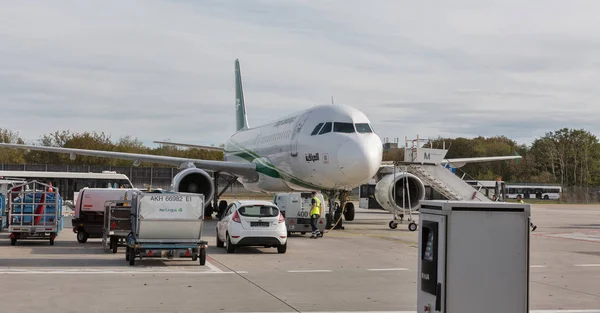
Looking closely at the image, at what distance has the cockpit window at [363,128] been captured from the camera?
27797 millimetres

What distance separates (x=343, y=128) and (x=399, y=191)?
24.4ft

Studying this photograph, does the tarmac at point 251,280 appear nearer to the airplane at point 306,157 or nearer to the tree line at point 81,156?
the airplane at point 306,157

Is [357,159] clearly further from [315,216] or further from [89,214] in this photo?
[89,214]

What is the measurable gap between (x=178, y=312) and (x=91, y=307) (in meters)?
1.31

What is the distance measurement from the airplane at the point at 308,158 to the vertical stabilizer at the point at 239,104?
29.0 feet

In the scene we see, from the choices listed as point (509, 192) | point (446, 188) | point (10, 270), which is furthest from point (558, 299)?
point (509, 192)

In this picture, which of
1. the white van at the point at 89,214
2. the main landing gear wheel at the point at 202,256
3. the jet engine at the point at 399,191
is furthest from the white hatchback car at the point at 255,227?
the jet engine at the point at 399,191

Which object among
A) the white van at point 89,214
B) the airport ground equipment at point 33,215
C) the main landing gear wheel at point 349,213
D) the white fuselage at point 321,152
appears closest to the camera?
the airport ground equipment at point 33,215

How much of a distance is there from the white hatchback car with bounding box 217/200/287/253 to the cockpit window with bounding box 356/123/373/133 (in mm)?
7963

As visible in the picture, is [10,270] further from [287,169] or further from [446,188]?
[446,188]

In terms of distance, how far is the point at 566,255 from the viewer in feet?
68.3

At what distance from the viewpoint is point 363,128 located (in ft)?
91.6

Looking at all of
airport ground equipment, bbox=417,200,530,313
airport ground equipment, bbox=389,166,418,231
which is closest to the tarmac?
airport ground equipment, bbox=417,200,530,313

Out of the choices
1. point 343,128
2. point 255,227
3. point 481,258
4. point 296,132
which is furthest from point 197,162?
point 481,258
